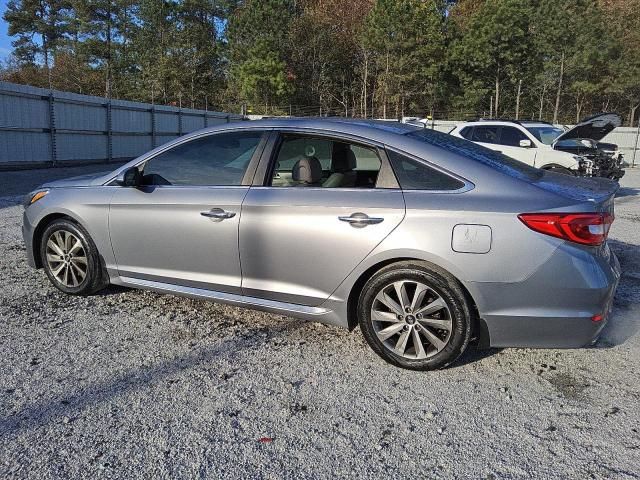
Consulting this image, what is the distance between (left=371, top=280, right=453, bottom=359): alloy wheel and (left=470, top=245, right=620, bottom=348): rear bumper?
25 cm

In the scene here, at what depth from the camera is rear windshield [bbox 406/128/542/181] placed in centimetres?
330

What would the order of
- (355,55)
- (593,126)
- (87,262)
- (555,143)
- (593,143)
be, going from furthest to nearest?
(355,55) < (593,143) < (593,126) < (555,143) < (87,262)

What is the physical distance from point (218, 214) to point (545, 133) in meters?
10.7

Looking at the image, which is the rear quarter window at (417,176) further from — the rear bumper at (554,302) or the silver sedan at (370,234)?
the rear bumper at (554,302)

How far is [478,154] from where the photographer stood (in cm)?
350

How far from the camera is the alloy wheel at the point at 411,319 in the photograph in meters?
3.13

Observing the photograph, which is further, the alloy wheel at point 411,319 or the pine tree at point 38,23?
the pine tree at point 38,23

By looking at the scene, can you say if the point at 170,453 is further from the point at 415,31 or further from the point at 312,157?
the point at 415,31

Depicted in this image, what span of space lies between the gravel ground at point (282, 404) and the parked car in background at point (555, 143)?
807 centimetres

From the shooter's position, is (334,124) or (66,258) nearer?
(334,124)

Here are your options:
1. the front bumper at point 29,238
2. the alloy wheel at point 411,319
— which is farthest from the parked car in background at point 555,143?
the front bumper at point 29,238

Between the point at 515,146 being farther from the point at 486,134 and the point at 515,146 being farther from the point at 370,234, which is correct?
the point at 370,234

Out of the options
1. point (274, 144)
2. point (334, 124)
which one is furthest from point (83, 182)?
point (334, 124)

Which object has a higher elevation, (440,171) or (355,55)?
(355,55)
